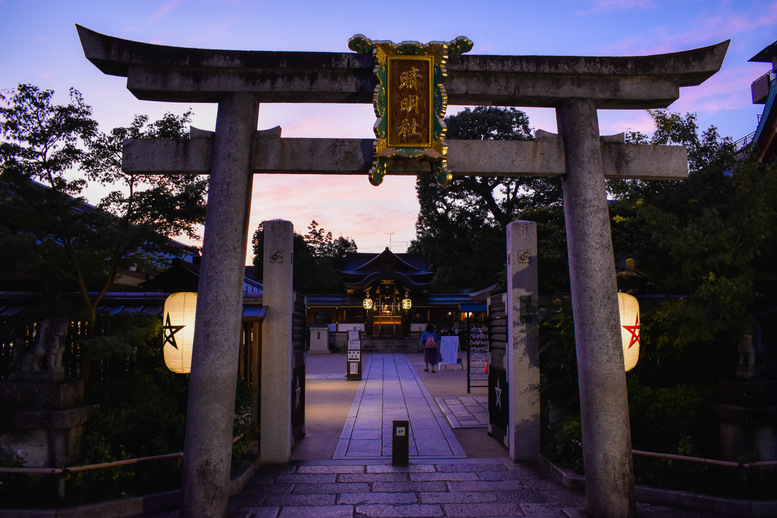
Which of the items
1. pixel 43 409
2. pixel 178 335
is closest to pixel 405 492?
pixel 178 335

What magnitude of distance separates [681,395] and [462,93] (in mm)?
4965

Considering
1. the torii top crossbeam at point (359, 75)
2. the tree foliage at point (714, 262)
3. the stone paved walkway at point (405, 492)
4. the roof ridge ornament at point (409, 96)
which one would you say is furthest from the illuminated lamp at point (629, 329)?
the roof ridge ornament at point (409, 96)

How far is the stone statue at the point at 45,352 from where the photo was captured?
6.46 meters

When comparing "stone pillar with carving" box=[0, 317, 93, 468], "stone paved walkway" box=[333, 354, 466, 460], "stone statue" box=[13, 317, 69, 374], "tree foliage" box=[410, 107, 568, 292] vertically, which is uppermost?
"tree foliage" box=[410, 107, 568, 292]

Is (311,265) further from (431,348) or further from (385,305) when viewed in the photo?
(431,348)

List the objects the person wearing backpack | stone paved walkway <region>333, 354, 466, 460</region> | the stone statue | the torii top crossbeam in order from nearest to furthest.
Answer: the torii top crossbeam
the stone statue
stone paved walkway <region>333, 354, 466, 460</region>
the person wearing backpack

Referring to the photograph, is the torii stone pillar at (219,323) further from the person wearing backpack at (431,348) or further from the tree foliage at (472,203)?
the tree foliage at (472,203)

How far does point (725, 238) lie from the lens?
6.37 m

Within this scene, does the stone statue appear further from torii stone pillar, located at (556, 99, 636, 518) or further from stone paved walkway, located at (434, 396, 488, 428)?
stone paved walkway, located at (434, 396, 488, 428)

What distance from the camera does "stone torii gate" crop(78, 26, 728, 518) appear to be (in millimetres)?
5410

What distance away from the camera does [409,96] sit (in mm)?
5855

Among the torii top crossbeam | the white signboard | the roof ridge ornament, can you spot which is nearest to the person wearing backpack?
the white signboard

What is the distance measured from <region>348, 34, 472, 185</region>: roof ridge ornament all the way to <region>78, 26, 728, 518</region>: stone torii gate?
0.71 ft

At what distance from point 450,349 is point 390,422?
11351 mm
